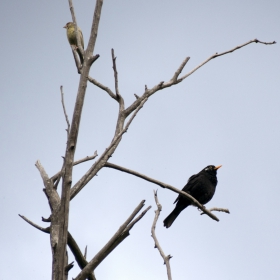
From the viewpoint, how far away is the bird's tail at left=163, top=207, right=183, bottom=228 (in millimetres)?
8352

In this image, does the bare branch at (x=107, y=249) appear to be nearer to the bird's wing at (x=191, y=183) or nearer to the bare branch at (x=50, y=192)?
Result: the bare branch at (x=50, y=192)

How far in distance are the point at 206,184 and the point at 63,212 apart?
6012mm

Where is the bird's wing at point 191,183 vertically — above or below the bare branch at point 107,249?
above

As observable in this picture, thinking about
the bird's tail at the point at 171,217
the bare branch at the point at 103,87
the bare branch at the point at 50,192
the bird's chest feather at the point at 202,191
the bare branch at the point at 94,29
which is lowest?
the bare branch at the point at 50,192

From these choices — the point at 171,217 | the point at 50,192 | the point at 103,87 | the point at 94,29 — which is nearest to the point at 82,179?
the point at 50,192

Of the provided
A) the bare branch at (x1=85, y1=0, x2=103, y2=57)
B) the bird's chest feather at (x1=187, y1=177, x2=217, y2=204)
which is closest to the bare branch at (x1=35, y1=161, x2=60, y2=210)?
the bare branch at (x1=85, y1=0, x2=103, y2=57)

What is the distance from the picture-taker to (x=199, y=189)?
8.62 m

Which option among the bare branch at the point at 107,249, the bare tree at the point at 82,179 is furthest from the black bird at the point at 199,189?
the bare branch at the point at 107,249

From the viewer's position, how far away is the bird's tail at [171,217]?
27.4ft

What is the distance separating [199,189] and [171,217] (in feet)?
2.30

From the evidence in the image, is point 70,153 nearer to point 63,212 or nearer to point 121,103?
point 63,212

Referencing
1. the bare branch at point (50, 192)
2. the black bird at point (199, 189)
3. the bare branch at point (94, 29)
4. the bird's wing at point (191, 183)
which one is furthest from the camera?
the bird's wing at point (191, 183)

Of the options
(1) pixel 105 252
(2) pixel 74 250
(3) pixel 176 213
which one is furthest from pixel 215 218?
(3) pixel 176 213

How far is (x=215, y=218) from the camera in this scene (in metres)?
5.04
